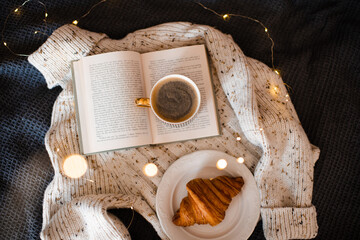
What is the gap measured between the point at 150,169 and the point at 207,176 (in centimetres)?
19

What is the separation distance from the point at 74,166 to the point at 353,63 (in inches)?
41.3

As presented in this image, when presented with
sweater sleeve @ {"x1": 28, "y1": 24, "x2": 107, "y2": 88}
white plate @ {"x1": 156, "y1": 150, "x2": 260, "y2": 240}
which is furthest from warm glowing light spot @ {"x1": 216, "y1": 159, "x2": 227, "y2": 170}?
sweater sleeve @ {"x1": 28, "y1": 24, "x2": 107, "y2": 88}

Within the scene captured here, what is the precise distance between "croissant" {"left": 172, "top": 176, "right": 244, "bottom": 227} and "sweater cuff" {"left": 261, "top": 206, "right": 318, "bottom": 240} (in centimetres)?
14

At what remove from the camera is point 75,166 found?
0.90 meters

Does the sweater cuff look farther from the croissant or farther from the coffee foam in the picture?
the coffee foam

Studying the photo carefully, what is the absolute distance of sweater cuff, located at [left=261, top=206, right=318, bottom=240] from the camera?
2.86 feet

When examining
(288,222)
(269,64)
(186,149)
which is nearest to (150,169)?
(186,149)

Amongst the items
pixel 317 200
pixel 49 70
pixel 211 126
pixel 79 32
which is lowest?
pixel 317 200

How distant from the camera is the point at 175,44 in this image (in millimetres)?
968

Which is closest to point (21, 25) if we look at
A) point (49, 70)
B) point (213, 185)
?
Result: point (49, 70)

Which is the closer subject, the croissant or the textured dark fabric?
the croissant

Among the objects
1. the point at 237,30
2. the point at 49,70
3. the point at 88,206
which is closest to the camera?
the point at 88,206

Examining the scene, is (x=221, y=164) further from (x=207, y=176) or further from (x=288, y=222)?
(x=288, y=222)

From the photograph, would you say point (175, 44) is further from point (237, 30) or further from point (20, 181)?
point (20, 181)
